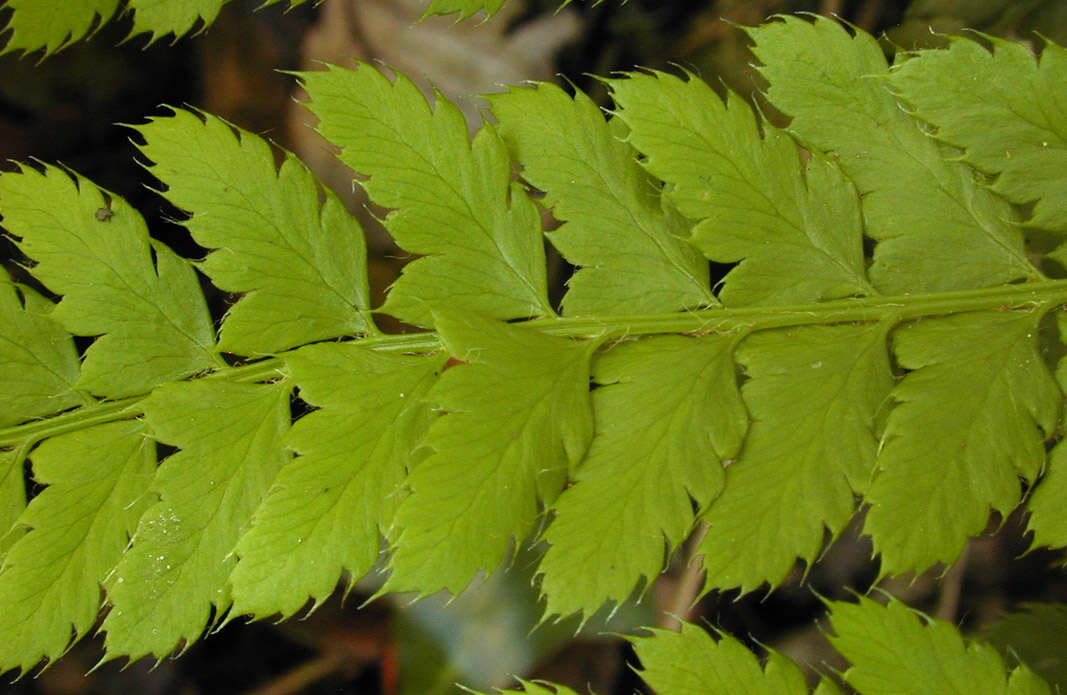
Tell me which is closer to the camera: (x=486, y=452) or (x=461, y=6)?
(x=486, y=452)

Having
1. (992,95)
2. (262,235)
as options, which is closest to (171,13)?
(262,235)

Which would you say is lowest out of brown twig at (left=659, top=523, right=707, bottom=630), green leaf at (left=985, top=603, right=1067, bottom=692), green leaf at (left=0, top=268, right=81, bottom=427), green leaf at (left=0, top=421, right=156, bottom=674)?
brown twig at (left=659, top=523, right=707, bottom=630)

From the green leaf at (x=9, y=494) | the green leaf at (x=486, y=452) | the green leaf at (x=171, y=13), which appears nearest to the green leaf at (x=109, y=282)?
the green leaf at (x=9, y=494)

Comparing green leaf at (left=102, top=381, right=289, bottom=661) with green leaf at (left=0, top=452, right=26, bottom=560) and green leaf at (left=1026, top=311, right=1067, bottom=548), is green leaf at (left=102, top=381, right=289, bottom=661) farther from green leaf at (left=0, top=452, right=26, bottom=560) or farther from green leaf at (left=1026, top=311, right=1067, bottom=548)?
green leaf at (left=1026, top=311, right=1067, bottom=548)

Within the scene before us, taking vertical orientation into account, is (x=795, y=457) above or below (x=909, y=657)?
above

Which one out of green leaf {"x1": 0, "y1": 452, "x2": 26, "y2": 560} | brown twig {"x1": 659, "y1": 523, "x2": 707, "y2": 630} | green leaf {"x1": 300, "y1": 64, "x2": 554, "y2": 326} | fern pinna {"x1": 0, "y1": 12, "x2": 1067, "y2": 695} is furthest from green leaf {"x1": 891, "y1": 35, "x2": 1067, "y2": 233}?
green leaf {"x1": 0, "y1": 452, "x2": 26, "y2": 560}

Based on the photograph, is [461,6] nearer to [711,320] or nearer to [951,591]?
[711,320]

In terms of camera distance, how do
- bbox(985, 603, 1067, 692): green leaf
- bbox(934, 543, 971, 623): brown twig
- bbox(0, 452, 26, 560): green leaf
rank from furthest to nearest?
bbox(934, 543, 971, 623): brown twig < bbox(985, 603, 1067, 692): green leaf < bbox(0, 452, 26, 560): green leaf

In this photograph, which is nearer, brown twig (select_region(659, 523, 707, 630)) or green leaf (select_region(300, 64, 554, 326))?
green leaf (select_region(300, 64, 554, 326))
